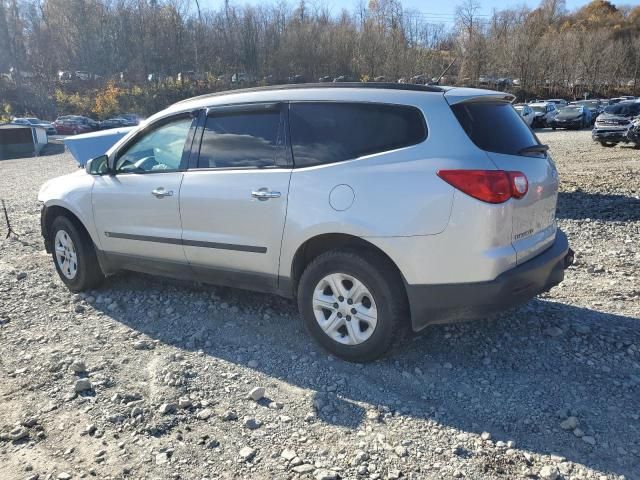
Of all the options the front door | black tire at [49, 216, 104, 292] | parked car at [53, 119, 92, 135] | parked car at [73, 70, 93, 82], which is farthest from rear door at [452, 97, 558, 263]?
parked car at [73, 70, 93, 82]

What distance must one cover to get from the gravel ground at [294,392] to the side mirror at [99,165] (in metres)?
1.21

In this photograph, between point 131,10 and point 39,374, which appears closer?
point 39,374

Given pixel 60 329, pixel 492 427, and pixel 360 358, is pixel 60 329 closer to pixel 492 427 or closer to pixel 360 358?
pixel 360 358

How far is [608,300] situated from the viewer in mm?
4895

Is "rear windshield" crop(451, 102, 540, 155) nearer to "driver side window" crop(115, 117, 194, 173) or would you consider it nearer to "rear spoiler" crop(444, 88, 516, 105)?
"rear spoiler" crop(444, 88, 516, 105)

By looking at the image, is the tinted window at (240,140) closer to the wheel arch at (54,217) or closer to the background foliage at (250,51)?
the wheel arch at (54,217)

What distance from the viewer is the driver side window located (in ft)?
15.3

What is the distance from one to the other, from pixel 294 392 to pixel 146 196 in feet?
7.26

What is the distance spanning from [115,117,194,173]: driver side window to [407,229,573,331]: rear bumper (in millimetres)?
2352

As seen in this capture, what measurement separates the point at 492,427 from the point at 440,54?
67.3 meters

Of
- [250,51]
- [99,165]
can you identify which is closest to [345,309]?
[99,165]

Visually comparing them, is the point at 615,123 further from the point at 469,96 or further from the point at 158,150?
the point at 158,150

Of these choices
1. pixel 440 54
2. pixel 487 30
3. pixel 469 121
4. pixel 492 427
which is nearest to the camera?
pixel 492 427

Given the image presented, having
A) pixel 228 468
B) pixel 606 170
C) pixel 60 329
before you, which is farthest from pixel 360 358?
pixel 606 170
